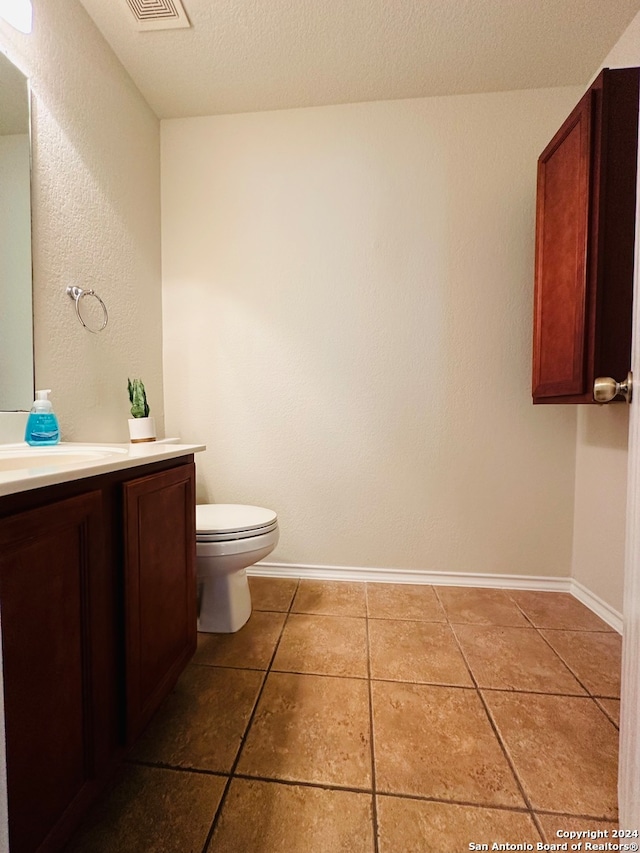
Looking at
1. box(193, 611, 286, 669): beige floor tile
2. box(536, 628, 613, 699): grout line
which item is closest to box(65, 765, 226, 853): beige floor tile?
box(193, 611, 286, 669): beige floor tile

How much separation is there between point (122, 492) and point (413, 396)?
4.70 feet

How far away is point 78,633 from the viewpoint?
25.5 inches

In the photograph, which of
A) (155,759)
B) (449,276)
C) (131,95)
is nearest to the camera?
(155,759)

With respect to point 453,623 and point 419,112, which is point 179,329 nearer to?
point 419,112

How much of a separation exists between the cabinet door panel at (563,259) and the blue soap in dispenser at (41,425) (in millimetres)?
1805

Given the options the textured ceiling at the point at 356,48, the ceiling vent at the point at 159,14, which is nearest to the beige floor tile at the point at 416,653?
the textured ceiling at the point at 356,48

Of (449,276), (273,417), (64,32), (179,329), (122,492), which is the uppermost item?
(64,32)

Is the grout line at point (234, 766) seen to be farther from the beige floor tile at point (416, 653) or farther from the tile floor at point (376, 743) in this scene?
the beige floor tile at point (416, 653)

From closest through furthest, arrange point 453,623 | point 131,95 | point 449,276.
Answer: point 453,623, point 131,95, point 449,276

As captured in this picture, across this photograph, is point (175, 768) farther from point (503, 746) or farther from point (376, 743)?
point (503, 746)

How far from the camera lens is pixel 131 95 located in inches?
65.8

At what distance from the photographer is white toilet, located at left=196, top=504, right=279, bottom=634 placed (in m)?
1.30

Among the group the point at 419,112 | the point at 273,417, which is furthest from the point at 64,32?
the point at 273,417

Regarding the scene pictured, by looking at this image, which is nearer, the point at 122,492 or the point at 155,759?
the point at 122,492
